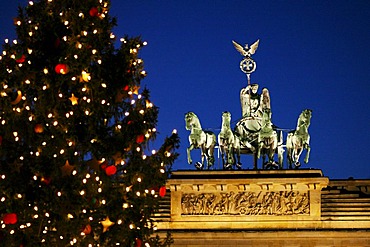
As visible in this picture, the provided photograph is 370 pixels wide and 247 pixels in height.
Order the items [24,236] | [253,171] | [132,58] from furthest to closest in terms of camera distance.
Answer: [253,171]
[132,58]
[24,236]

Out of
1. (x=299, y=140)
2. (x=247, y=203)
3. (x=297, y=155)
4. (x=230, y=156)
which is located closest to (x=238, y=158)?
(x=230, y=156)

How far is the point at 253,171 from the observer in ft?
95.2

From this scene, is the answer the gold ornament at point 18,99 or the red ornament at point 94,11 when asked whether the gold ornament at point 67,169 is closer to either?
the gold ornament at point 18,99

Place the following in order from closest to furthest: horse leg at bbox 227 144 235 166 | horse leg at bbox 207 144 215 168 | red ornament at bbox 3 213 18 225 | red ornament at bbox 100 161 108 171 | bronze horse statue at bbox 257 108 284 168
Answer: red ornament at bbox 3 213 18 225 → red ornament at bbox 100 161 108 171 → bronze horse statue at bbox 257 108 284 168 → horse leg at bbox 227 144 235 166 → horse leg at bbox 207 144 215 168

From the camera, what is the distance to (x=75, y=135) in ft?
49.2

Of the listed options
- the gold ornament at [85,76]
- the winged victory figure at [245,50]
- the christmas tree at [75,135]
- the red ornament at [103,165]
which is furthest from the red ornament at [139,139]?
the winged victory figure at [245,50]

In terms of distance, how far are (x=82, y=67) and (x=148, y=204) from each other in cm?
234

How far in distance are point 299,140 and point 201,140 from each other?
2.91 m

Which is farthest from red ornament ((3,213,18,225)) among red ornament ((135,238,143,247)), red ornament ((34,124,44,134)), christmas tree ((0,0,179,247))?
red ornament ((135,238,143,247))

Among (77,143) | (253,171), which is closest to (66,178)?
(77,143)

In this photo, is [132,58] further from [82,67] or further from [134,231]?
[134,231]

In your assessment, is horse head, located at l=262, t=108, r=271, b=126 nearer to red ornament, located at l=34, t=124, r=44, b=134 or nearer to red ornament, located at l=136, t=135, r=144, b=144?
red ornament, located at l=136, t=135, r=144, b=144

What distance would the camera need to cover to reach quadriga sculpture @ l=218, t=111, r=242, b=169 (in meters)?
29.2

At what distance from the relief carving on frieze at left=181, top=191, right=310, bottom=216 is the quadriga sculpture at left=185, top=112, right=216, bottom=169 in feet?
3.53
